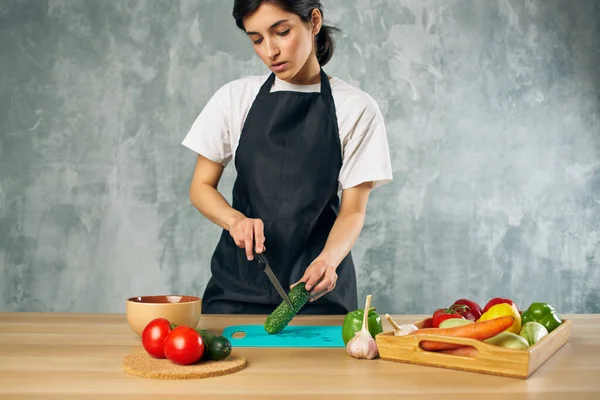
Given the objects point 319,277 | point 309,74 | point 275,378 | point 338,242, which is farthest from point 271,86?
point 275,378

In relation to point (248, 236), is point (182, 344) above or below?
below

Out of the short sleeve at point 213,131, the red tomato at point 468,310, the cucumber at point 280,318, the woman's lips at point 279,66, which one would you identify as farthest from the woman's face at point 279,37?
the red tomato at point 468,310

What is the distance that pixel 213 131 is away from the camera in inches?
95.8

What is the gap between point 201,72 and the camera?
4.29m

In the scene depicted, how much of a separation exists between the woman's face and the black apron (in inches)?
8.8

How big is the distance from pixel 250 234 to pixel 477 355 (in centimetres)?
81

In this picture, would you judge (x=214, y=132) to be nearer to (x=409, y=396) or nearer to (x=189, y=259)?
(x=409, y=396)

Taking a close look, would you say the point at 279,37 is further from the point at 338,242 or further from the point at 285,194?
the point at 338,242

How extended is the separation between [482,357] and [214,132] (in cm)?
133

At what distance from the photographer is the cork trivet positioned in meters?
1.34

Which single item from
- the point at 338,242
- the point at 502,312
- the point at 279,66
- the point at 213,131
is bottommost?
the point at 502,312

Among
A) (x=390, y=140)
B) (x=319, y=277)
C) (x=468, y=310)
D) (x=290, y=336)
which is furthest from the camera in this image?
(x=390, y=140)

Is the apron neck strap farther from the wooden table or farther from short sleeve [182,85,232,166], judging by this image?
the wooden table

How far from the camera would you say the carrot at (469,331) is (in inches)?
58.6
